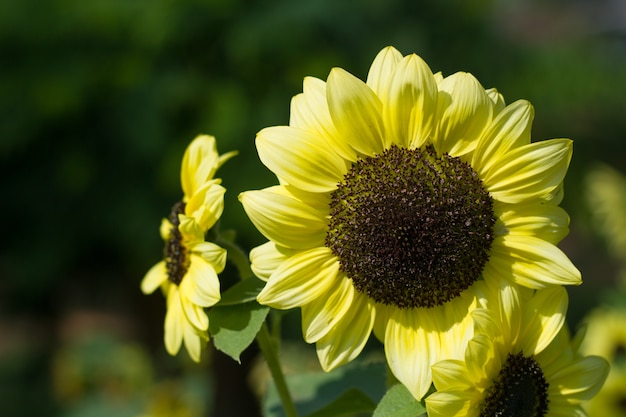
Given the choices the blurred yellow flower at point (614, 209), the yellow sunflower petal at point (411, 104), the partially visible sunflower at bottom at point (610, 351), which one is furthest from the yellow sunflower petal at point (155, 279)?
the blurred yellow flower at point (614, 209)

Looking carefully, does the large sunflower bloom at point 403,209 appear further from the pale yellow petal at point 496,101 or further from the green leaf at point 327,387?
the green leaf at point 327,387

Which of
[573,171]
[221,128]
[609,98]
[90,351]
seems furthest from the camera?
[609,98]

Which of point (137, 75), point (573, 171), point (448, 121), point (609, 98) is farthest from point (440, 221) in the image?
point (609, 98)

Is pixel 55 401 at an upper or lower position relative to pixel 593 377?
lower

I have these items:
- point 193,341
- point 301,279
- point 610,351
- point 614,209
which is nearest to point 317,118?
point 301,279

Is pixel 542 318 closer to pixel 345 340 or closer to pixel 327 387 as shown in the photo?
pixel 345 340

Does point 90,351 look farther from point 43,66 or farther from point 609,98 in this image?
point 609,98

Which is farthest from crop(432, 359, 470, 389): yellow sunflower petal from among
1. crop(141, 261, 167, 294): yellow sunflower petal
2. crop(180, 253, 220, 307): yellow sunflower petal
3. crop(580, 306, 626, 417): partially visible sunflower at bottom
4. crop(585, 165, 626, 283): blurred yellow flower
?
crop(585, 165, 626, 283): blurred yellow flower
